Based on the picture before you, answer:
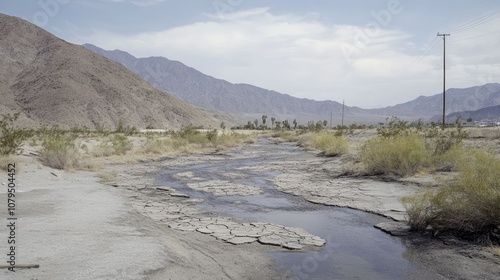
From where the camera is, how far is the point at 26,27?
104 metres

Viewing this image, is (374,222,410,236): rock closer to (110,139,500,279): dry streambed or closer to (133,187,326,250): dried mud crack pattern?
(110,139,500,279): dry streambed

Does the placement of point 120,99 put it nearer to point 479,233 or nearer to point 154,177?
point 154,177

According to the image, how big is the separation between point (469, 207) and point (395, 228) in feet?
5.69

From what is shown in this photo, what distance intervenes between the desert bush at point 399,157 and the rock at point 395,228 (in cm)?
746

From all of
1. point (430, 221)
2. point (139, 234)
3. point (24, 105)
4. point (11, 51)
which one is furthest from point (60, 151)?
point (11, 51)

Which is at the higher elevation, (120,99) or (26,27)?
(26,27)

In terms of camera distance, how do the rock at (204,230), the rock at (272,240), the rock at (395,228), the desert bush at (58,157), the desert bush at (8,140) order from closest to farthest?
the rock at (272,240), the rock at (204,230), the rock at (395,228), the desert bush at (8,140), the desert bush at (58,157)

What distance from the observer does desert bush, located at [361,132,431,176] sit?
56.6ft

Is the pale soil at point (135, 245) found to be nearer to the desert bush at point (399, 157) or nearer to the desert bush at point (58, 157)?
the desert bush at point (399, 157)

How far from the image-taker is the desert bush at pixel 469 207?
8367 mm

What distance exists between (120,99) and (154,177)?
80472mm

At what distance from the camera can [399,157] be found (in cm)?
1738

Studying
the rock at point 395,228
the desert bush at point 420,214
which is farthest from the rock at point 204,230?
the desert bush at point 420,214

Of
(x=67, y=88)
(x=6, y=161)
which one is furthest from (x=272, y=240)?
(x=67, y=88)
